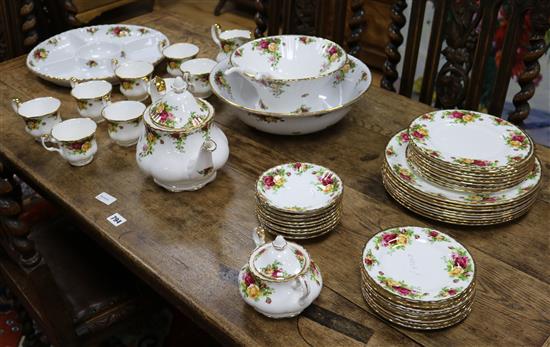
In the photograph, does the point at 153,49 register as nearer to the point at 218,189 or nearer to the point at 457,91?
the point at 218,189

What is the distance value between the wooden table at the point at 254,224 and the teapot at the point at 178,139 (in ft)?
0.20

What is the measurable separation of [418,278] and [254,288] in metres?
0.25

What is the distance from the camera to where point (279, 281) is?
0.88m

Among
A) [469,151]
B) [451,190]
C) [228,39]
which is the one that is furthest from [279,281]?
[228,39]

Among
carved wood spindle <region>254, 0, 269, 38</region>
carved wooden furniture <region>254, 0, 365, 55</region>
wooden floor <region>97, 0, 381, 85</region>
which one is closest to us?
carved wooden furniture <region>254, 0, 365, 55</region>

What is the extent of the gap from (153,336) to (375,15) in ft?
6.84

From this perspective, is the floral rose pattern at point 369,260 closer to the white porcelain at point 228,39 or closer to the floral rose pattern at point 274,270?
the floral rose pattern at point 274,270

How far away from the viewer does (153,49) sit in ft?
5.76

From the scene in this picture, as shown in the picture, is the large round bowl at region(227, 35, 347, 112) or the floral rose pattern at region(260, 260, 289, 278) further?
the large round bowl at region(227, 35, 347, 112)

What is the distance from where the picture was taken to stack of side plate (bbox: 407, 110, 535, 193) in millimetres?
1080

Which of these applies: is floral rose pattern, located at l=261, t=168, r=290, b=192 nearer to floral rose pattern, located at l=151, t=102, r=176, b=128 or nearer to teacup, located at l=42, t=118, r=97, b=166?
floral rose pattern, located at l=151, t=102, r=176, b=128

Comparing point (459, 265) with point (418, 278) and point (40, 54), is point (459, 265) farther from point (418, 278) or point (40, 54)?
point (40, 54)

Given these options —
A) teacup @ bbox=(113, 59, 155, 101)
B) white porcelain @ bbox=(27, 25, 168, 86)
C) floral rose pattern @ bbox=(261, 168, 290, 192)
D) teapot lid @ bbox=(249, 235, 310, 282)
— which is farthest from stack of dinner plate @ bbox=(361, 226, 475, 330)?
white porcelain @ bbox=(27, 25, 168, 86)

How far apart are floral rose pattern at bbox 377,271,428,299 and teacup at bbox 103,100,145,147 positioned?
619 millimetres
